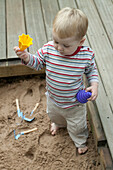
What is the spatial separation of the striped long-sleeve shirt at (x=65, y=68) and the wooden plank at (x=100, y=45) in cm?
55

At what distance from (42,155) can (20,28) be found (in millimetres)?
1658

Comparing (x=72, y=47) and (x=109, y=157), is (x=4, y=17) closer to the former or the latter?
(x=72, y=47)

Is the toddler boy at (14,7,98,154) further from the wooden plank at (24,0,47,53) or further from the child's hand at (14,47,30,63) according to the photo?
the wooden plank at (24,0,47,53)

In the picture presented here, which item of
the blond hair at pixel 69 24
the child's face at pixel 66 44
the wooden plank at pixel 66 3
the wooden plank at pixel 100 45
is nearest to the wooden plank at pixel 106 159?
the wooden plank at pixel 100 45

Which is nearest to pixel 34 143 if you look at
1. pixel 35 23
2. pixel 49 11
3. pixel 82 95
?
pixel 82 95

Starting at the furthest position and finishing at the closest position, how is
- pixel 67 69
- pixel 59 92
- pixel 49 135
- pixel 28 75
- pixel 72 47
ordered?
pixel 28 75 → pixel 49 135 → pixel 59 92 → pixel 67 69 → pixel 72 47

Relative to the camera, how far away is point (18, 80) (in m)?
3.05

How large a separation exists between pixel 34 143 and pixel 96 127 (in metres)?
0.70

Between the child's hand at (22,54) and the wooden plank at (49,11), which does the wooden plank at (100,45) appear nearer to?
the wooden plank at (49,11)

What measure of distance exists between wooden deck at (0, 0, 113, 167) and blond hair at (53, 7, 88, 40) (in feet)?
3.05

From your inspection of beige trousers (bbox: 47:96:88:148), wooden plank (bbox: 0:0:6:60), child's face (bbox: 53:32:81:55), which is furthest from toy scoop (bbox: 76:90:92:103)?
wooden plank (bbox: 0:0:6:60)

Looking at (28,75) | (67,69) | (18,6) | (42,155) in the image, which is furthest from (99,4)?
(42,155)

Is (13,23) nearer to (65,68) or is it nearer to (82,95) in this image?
(65,68)

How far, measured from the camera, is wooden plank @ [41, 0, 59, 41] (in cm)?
305
